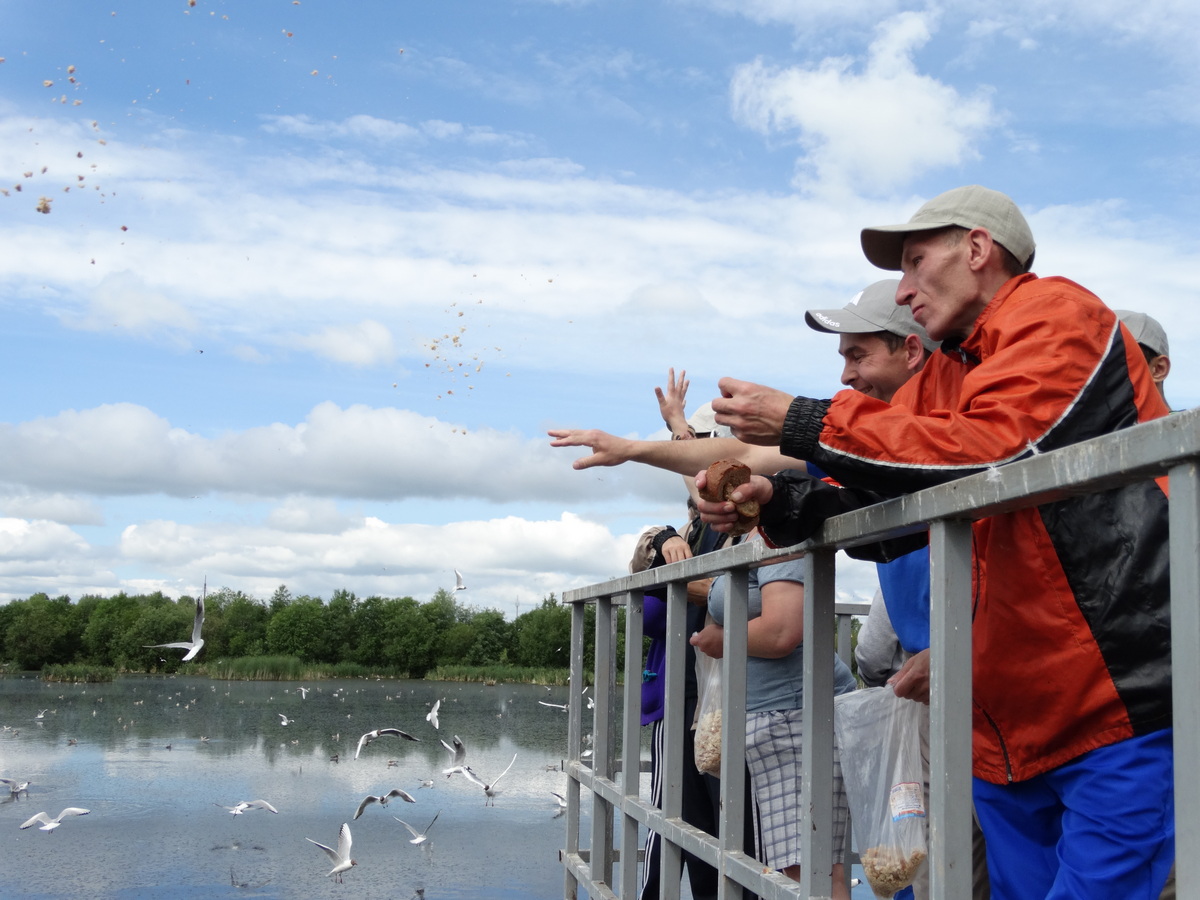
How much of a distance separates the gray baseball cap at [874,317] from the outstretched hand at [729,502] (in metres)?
0.96

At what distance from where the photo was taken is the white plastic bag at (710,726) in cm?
317

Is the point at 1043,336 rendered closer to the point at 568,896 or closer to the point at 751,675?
the point at 751,675

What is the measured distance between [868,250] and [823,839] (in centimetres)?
115

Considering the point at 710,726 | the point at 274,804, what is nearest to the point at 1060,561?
the point at 710,726

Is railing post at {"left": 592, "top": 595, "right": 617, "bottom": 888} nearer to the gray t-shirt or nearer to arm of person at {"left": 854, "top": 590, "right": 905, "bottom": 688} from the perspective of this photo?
the gray t-shirt

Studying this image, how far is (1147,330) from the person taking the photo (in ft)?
11.4

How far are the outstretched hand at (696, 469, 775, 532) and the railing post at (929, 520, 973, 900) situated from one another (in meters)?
0.41

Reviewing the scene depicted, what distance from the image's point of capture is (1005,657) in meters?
1.95

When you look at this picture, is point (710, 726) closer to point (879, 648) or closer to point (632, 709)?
point (632, 709)

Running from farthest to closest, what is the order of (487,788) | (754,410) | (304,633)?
(304,633)
(487,788)
(754,410)

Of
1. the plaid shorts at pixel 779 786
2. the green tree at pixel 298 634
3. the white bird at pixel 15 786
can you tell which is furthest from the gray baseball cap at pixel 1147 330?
the green tree at pixel 298 634

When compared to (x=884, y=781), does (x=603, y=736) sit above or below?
below

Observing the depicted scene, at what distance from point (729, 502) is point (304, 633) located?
75.7 m

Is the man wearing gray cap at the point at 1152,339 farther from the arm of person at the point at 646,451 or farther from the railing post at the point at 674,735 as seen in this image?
the railing post at the point at 674,735
